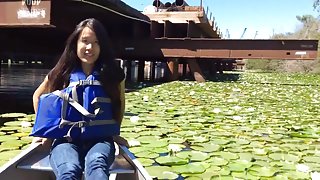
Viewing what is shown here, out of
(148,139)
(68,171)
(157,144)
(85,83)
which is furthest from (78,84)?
(148,139)

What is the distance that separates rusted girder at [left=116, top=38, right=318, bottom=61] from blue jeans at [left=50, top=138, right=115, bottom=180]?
9.19 metres

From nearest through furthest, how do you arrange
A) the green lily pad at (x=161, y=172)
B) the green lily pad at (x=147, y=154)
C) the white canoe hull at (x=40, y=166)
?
the white canoe hull at (x=40, y=166)
the green lily pad at (x=161, y=172)
the green lily pad at (x=147, y=154)

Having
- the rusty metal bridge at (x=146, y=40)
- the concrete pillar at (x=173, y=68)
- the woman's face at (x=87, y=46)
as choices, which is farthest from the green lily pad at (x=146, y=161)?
the concrete pillar at (x=173, y=68)

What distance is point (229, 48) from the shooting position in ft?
36.2

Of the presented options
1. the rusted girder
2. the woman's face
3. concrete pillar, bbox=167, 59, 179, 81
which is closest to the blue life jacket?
the woman's face

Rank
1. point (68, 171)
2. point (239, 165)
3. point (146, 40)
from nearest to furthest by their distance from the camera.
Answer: point (68, 171)
point (239, 165)
point (146, 40)

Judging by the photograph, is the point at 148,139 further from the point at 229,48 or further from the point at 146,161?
the point at 229,48

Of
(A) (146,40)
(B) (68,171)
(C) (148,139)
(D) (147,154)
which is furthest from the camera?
(A) (146,40)

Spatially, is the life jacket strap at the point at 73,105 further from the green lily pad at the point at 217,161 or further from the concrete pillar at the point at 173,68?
the concrete pillar at the point at 173,68

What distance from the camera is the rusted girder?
35.4 ft

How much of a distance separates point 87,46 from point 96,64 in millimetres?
127

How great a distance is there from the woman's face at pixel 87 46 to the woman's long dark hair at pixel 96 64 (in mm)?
21

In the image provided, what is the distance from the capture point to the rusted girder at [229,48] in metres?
10.8

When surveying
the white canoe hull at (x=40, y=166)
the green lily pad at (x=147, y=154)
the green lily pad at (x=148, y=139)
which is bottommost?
the green lily pad at (x=147, y=154)
